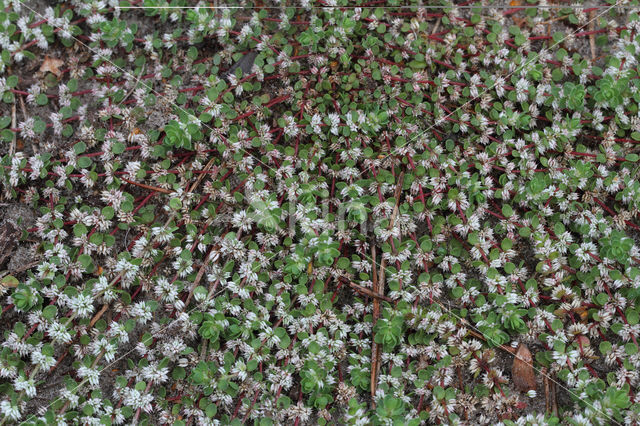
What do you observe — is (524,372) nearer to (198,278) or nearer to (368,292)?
(368,292)

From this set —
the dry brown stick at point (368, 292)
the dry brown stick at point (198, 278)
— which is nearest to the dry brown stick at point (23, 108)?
the dry brown stick at point (198, 278)

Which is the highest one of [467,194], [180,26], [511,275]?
[180,26]

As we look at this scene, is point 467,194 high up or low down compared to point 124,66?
down

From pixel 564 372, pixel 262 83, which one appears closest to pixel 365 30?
pixel 262 83

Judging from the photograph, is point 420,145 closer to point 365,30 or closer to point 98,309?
point 365,30

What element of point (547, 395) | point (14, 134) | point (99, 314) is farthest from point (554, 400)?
point (14, 134)

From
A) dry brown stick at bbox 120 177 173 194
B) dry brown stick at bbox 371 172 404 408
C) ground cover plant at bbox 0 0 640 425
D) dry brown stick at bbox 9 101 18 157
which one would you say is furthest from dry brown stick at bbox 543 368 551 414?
dry brown stick at bbox 9 101 18 157
